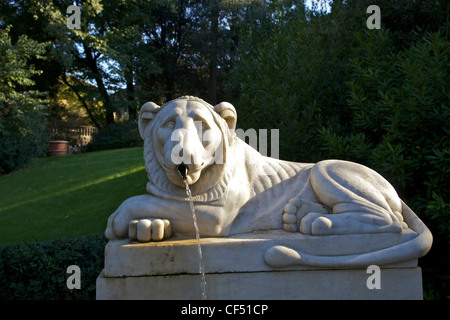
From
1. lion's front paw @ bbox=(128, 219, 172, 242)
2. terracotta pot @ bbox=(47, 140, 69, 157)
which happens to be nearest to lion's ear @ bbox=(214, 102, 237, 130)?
lion's front paw @ bbox=(128, 219, 172, 242)

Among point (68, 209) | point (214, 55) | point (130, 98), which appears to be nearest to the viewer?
point (68, 209)

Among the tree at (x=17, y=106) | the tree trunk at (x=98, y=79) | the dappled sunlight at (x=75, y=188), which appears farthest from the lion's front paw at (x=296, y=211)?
the tree trunk at (x=98, y=79)

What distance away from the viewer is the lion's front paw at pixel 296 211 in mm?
2891

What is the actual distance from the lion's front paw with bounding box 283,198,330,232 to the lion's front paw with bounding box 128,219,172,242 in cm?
93

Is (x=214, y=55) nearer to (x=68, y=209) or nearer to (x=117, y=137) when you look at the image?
(x=117, y=137)

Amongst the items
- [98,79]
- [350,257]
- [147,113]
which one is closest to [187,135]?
[147,113]

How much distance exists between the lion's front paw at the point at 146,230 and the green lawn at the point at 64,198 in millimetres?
4027

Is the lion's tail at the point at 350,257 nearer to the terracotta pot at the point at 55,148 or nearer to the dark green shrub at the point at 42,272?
the dark green shrub at the point at 42,272

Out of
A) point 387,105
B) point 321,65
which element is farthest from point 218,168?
point 321,65

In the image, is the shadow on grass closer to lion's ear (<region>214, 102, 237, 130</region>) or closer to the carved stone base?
the carved stone base

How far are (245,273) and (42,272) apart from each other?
2.85 metres

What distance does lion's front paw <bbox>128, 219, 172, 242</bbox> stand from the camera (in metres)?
2.62

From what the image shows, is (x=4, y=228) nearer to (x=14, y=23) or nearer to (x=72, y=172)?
(x=72, y=172)

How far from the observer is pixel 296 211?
9.61 feet
